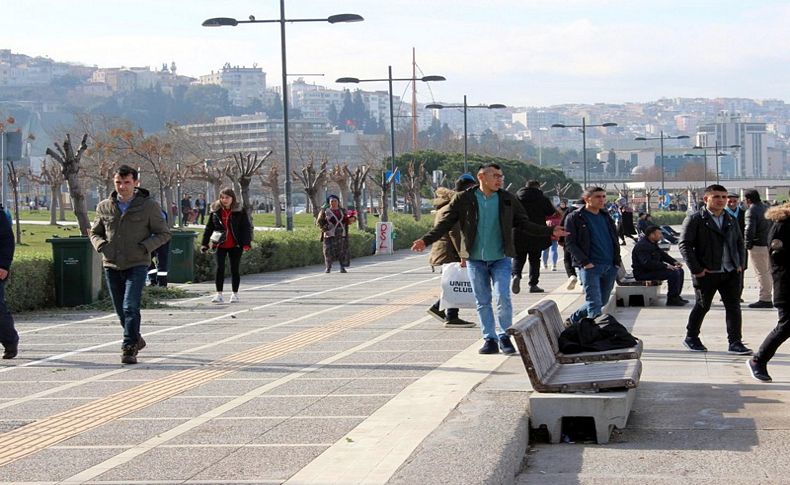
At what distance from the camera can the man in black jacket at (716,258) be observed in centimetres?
1202

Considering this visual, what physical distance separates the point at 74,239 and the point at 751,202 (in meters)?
9.05

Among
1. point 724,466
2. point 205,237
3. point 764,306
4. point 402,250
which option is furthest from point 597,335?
point 402,250

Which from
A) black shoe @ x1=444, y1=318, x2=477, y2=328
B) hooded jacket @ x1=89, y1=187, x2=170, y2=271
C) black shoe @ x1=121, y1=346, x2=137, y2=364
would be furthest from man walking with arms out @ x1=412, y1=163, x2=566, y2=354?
black shoe @ x1=444, y1=318, x2=477, y2=328

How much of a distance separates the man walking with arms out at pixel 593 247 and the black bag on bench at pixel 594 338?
2614 millimetres

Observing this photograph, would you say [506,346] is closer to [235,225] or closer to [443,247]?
[443,247]

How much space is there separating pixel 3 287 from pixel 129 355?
1.33 m

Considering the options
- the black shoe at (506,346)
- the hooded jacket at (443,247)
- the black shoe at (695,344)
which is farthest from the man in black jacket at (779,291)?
the hooded jacket at (443,247)

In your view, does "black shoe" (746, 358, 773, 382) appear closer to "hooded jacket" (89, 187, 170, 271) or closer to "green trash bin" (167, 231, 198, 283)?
"hooded jacket" (89, 187, 170, 271)

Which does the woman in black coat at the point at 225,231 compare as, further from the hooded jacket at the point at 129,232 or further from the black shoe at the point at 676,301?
the hooded jacket at the point at 129,232

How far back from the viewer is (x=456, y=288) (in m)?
14.8

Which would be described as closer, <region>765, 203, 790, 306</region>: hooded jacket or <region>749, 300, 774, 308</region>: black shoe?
<region>765, 203, 790, 306</region>: hooded jacket

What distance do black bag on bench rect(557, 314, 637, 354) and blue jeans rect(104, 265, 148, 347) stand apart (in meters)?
3.87

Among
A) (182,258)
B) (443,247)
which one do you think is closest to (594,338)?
(443,247)

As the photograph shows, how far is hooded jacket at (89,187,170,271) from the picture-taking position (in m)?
12.3
